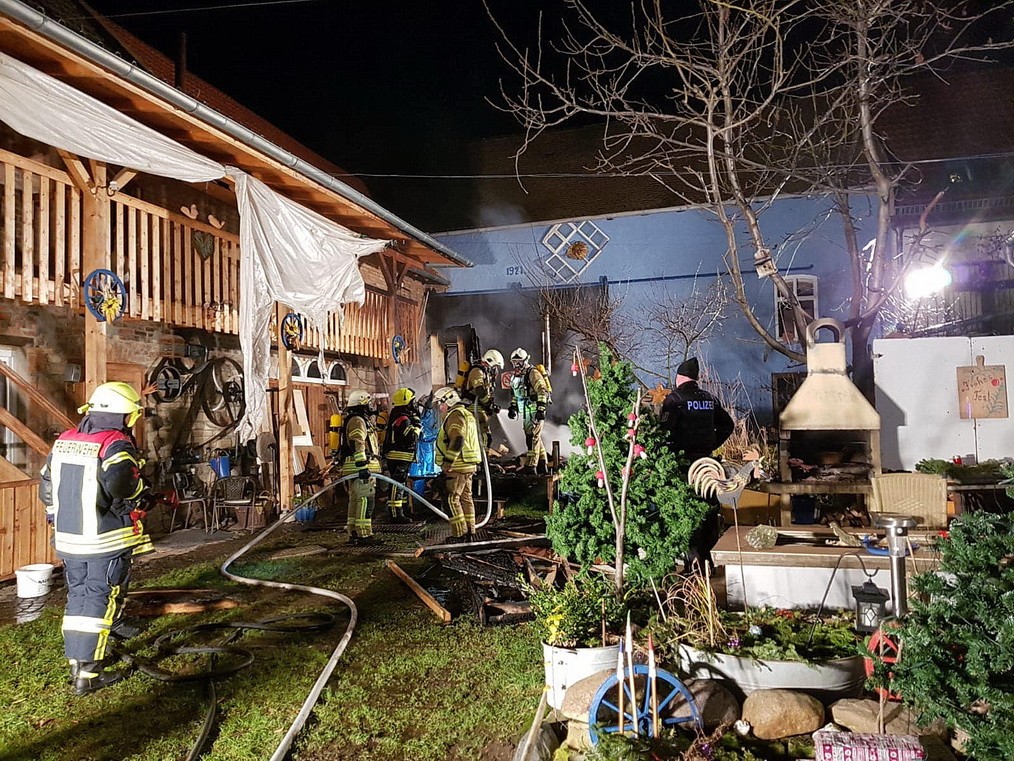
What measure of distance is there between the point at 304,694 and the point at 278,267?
21.9ft

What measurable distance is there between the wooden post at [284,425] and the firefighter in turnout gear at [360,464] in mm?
2469

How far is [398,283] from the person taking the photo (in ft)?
52.9

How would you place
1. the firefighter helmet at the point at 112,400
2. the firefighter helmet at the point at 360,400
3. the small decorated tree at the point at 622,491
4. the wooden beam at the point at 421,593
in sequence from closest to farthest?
the small decorated tree at the point at 622,491 → the firefighter helmet at the point at 112,400 → the wooden beam at the point at 421,593 → the firefighter helmet at the point at 360,400

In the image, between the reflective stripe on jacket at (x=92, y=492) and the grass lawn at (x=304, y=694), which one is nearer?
the grass lawn at (x=304, y=694)

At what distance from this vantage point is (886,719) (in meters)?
3.38

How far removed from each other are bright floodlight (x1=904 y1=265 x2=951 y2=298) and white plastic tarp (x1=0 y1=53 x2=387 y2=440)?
1106 centimetres

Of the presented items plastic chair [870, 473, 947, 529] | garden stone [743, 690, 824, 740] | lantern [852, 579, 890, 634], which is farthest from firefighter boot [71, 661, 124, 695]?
plastic chair [870, 473, 947, 529]

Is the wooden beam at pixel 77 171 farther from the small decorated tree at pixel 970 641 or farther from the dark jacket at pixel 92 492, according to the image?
the small decorated tree at pixel 970 641

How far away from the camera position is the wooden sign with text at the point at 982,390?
30.3 ft

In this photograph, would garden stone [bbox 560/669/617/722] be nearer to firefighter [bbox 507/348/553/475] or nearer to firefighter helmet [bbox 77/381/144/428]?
firefighter helmet [bbox 77/381/144/428]

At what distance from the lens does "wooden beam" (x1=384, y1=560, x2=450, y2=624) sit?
19.6 feet

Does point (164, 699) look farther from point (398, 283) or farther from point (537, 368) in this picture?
point (398, 283)

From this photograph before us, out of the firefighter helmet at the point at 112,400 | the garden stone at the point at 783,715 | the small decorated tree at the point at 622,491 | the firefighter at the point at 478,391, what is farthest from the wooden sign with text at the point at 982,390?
the firefighter helmet at the point at 112,400

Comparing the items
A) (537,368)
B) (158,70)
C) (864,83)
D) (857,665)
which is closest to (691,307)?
(537,368)
